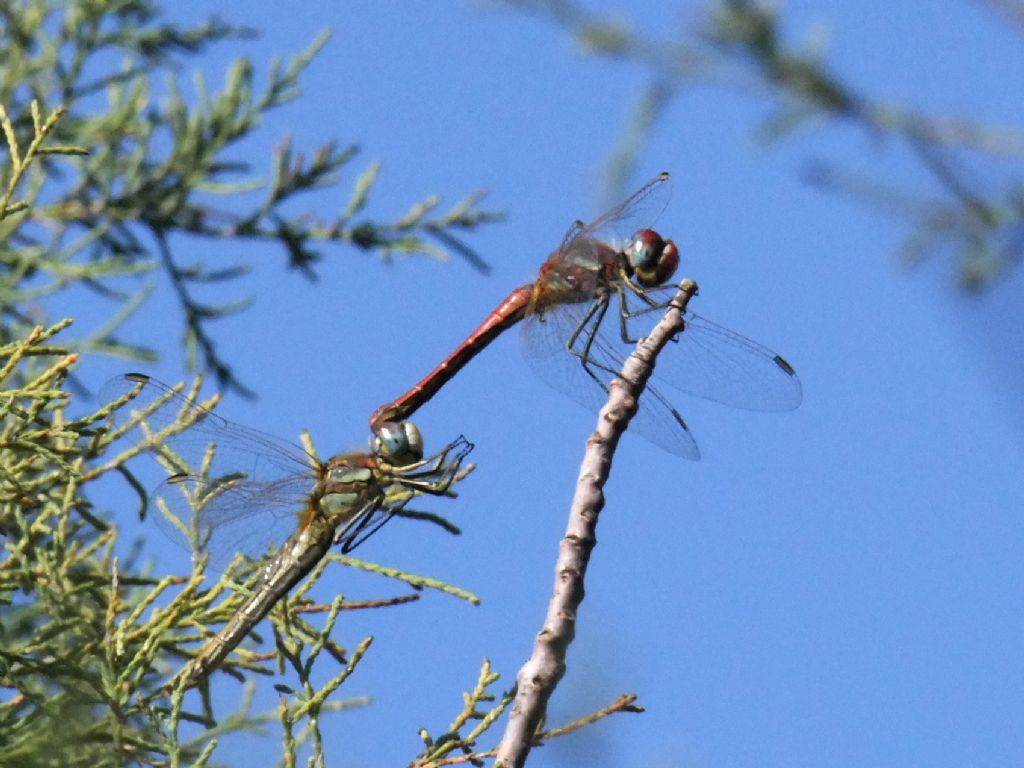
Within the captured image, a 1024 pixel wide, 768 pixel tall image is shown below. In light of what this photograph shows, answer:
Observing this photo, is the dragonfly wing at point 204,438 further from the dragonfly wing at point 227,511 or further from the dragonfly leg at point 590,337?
the dragonfly leg at point 590,337

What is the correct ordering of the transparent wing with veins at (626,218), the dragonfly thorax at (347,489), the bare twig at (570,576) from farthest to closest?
the transparent wing with veins at (626,218), the dragonfly thorax at (347,489), the bare twig at (570,576)

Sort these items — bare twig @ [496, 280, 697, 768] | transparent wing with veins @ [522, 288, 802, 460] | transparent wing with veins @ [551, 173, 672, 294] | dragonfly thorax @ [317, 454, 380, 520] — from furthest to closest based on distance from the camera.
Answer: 1. transparent wing with veins @ [551, 173, 672, 294]
2. transparent wing with veins @ [522, 288, 802, 460]
3. dragonfly thorax @ [317, 454, 380, 520]
4. bare twig @ [496, 280, 697, 768]

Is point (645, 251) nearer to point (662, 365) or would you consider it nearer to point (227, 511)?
point (662, 365)

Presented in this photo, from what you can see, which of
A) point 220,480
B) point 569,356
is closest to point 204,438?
point 220,480

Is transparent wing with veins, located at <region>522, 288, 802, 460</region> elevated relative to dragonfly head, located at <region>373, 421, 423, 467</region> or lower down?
elevated

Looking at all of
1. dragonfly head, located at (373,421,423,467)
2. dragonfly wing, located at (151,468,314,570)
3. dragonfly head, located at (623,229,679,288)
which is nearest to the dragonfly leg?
dragonfly head, located at (623,229,679,288)

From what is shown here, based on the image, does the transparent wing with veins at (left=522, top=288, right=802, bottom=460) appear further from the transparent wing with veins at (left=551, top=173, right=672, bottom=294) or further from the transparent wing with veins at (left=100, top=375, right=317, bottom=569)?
the transparent wing with veins at (left=100, top=375, right=317, bottom=569)

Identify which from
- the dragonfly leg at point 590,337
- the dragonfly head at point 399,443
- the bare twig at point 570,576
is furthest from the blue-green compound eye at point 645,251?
the bare twig at point 570,576
